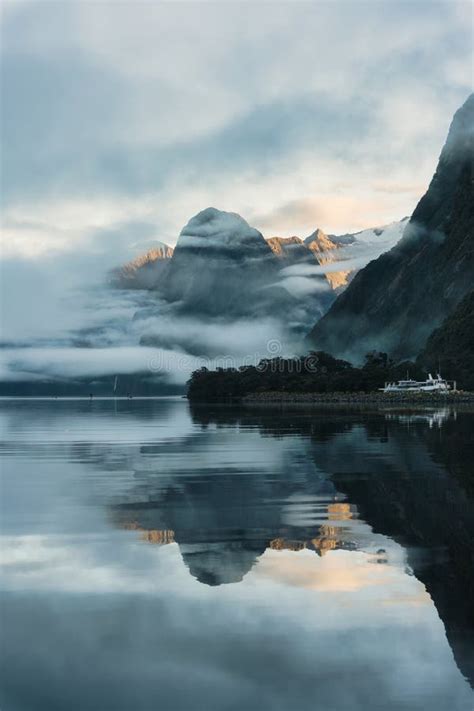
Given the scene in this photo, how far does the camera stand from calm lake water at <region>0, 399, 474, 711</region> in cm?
784

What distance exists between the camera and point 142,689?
7.78m

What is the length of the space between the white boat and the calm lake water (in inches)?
6431

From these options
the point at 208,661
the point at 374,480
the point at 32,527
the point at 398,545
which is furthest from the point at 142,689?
the point at 374,480

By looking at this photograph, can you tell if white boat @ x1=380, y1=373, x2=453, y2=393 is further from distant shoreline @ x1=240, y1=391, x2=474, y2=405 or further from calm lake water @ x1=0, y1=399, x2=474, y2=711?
calm lake water @ x1=0, y1=399, x2=474, y2=711

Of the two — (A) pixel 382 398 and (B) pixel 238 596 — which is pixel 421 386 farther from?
(B) pixel 238 596

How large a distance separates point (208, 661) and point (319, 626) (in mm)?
1612

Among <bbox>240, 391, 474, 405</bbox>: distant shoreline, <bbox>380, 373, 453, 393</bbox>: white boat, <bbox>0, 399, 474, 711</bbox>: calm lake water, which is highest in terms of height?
<bbox>380, 373, 453, 393</bbox>: white boat

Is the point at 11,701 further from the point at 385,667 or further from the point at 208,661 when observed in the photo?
the point at 385,667

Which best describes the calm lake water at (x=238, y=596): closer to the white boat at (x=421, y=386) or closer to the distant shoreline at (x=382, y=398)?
the distant shoreline at (x=382, y=398)

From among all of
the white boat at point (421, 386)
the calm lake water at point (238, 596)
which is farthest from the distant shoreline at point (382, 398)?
the calm lake water at point (238, 596)

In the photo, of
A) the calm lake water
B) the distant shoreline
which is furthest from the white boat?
the calm lake water

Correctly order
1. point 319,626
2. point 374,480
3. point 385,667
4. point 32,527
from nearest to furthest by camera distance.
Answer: point 385,667 → point 319,626 → point 32,527 → point 374,480

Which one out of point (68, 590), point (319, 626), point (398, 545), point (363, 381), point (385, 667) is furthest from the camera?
point (363, 381)

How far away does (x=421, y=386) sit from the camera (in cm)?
19350
